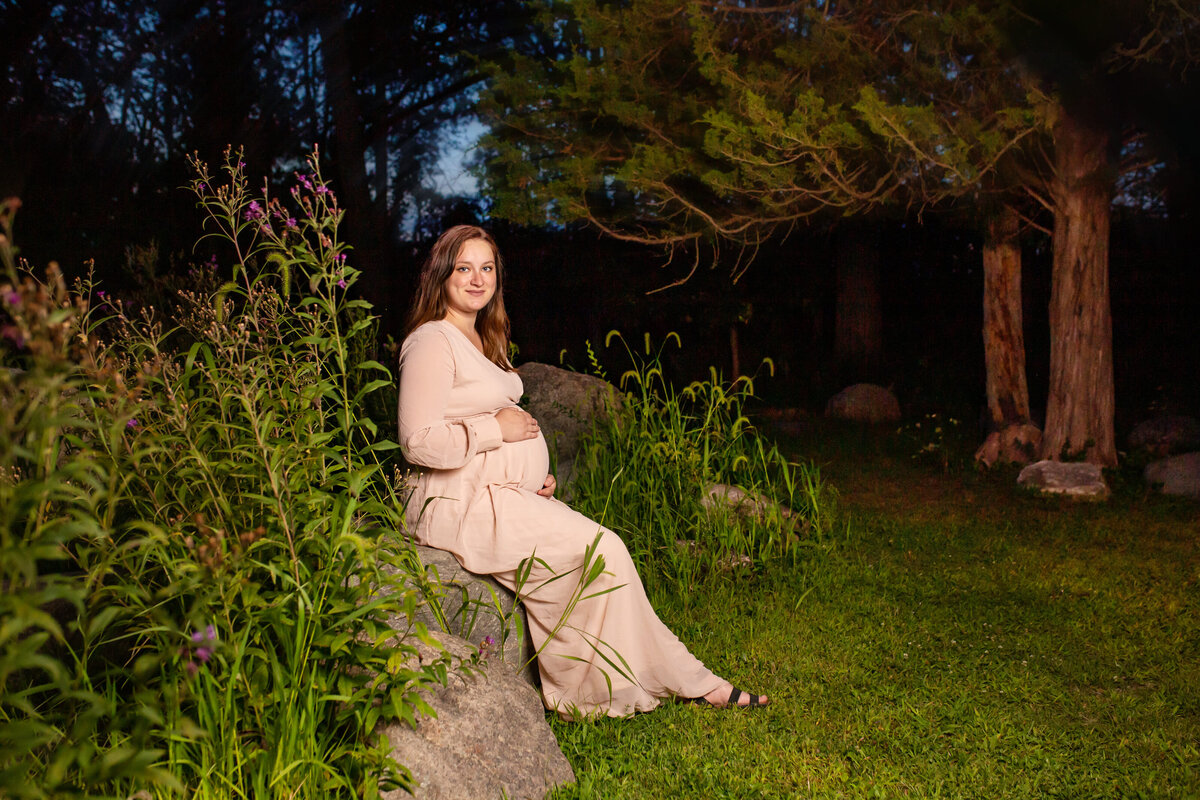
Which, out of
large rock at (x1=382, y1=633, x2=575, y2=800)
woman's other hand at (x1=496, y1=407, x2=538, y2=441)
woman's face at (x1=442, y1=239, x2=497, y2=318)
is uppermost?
woman's face at (x1=442, y1=239, x2=497, y2=318)

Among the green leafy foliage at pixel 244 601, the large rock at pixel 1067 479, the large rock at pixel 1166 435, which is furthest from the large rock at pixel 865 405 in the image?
the green leafy foliage at pixel 244 601

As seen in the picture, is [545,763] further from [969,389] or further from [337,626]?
[969,389]

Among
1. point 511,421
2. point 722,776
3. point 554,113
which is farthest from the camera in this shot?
point 554,113

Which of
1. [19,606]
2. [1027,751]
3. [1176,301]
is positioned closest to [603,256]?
[1176,301]

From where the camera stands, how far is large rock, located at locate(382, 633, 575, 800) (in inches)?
86.4

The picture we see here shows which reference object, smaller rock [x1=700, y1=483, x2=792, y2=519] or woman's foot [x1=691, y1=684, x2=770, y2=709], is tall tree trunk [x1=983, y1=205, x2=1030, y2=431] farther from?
woman's foot [x1=691, y1=684, x2=770, y2=709]

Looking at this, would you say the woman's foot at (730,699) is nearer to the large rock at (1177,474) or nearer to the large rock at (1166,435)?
the large rock at (1177,474)

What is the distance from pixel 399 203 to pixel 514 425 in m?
9.02

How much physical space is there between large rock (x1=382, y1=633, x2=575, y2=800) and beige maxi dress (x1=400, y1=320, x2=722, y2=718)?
1.29 ft

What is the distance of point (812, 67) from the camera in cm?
627

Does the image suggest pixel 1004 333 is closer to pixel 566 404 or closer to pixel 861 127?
pixel 861 127

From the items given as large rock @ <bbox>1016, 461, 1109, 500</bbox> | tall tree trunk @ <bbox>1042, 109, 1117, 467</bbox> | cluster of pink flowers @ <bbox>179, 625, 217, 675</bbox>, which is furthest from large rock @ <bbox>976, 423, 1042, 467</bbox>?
cluster of pink flowers @ <bbox>179, 625, 217, 675</bbox>

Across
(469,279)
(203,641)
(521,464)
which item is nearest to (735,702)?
(521,464)

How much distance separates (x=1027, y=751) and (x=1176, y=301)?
872 cm
